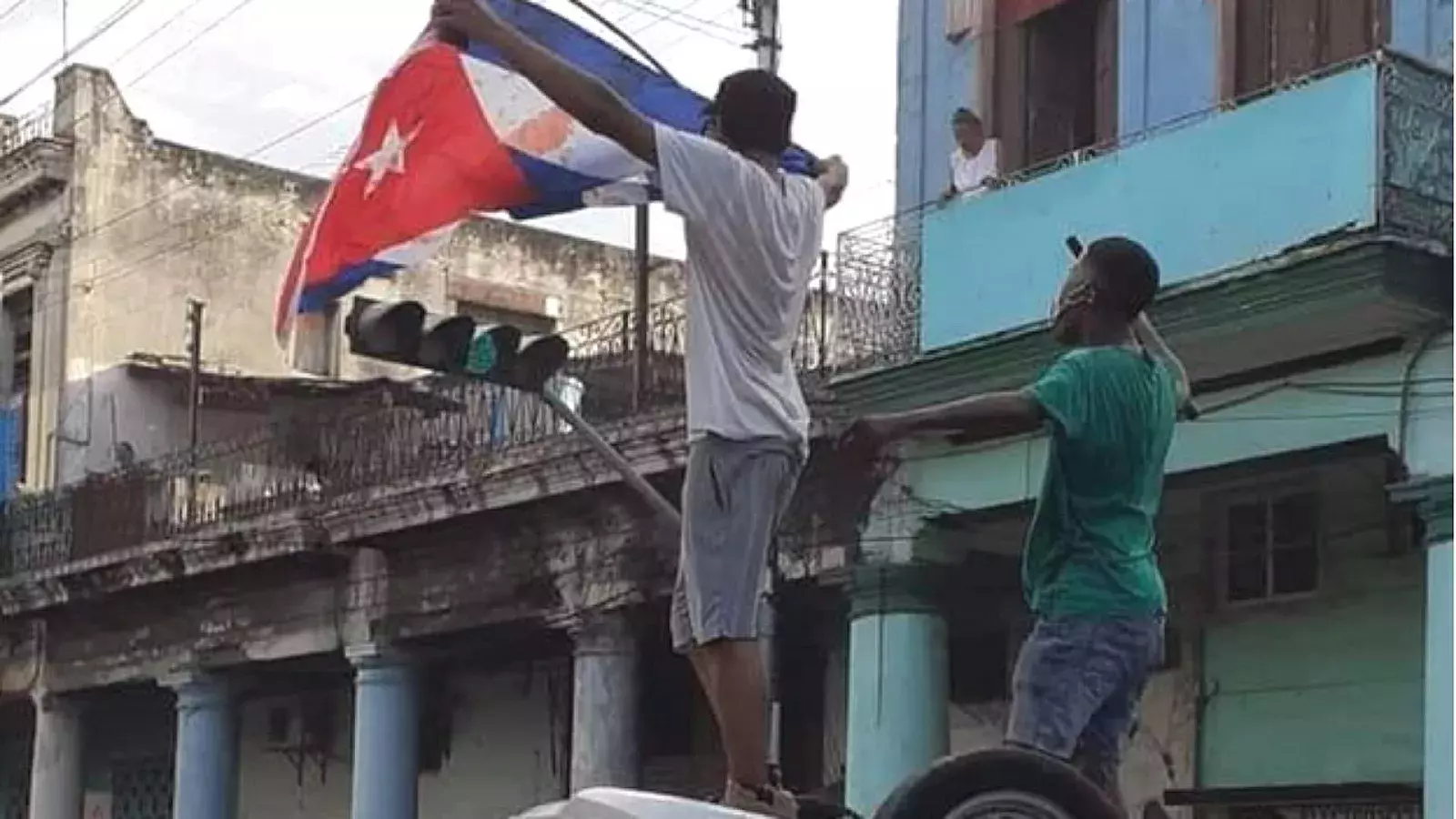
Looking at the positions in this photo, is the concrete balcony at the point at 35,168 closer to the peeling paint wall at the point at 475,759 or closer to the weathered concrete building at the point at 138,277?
the weathered concrete building at the point at 138,277

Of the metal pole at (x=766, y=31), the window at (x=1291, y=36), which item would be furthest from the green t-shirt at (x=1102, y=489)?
the metal pole at (x=766, y=31)

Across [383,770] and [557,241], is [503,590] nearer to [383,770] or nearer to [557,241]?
[383,770]

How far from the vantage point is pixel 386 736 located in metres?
19.6

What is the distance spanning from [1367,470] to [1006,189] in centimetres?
234

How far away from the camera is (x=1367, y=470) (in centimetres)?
1414

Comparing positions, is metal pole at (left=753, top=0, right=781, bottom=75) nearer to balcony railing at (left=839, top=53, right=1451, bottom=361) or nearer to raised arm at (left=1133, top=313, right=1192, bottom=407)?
balcony railing at (left=839, top=53, right=1451, bottom=361)

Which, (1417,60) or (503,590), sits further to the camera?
(503,590)

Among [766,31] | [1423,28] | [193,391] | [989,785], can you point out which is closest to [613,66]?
[1423,28]

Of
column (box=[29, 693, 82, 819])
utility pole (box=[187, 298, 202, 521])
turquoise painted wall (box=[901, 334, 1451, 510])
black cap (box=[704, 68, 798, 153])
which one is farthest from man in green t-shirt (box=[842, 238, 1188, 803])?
column (box=[29, 693, 82, 819])

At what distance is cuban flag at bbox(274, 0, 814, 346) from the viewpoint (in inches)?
489

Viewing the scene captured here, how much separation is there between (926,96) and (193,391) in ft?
35.1

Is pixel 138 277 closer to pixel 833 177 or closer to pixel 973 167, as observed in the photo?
pixel 973 167

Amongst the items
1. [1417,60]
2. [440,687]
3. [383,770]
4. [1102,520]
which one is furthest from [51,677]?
[1102,520]

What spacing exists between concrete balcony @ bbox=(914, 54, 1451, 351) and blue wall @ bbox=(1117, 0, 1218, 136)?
701 mm
